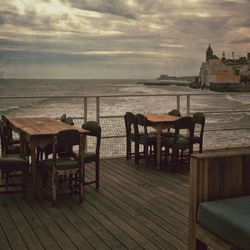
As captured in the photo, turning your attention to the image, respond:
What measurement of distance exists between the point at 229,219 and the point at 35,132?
2.68 meters

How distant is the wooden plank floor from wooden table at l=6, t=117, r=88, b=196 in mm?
435

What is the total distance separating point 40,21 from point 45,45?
2.73 m

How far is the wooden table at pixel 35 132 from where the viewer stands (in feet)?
15.5

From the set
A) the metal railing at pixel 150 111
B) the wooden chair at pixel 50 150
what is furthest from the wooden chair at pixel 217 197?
the metal railing at pixel 150 111

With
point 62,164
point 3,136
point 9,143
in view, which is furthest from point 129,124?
point 62,164

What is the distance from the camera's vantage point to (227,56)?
45.5 ft

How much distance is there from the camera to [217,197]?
10.1ft

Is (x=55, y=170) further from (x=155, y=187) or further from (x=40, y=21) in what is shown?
(x=40, y=21)

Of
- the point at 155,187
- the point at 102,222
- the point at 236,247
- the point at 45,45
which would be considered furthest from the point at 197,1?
the point at 45,45

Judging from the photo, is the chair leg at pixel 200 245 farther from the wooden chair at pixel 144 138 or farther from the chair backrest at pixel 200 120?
the chair backrest at pixel 200 120

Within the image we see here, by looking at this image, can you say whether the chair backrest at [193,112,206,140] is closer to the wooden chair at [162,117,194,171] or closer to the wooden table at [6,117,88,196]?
the wooden chair at [162,117,194,171]

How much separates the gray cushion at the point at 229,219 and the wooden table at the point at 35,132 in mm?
2172

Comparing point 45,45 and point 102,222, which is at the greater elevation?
point 45,45

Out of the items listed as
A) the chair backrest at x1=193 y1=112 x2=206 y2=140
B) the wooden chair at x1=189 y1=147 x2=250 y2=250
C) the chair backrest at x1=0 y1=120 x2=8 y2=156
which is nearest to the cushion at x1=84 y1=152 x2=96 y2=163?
the chair backrest at x1=0 y1=120 x2=8 y2=156
